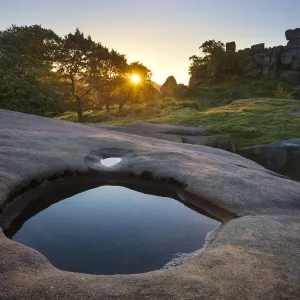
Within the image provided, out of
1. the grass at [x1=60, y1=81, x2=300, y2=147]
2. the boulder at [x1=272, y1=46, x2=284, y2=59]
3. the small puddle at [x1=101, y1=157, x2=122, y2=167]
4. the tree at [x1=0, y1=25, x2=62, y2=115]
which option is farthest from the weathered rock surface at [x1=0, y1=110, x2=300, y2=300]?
the boulder at [x1=272, y1=46, x2=284, y2=59]

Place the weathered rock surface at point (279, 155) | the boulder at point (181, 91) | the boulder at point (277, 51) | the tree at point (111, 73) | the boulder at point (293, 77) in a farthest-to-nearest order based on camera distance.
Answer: the boulder at point (277, 51) → the boulder at point (293, 77) → the boulder at point (181, 91) → the tree at point (111, 73) → the weathered rock surface at point (279, 155)

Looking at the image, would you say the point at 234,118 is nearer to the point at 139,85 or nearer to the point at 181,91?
the point at 139,85

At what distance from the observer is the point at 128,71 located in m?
61.5

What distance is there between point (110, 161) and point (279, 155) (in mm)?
20956

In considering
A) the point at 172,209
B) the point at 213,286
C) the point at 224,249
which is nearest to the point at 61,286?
the point at 213,286

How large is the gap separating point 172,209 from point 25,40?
140ft

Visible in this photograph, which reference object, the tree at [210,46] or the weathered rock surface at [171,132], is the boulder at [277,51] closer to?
the tree at [210,46]

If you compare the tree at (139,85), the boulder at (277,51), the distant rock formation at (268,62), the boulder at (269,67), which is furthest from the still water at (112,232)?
the boulder at (277,51)

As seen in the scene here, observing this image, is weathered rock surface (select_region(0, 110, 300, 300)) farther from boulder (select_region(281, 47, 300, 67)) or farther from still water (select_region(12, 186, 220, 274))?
boulder (select_region(281, 47, 300, 67))

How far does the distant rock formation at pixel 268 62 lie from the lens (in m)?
96.1

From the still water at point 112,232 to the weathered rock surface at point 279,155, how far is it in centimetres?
1810

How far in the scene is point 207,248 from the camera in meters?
7.47

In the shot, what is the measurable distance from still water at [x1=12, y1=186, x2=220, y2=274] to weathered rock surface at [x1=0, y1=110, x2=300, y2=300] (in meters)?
0.95

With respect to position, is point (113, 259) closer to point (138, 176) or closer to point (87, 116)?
point (138, 176)
